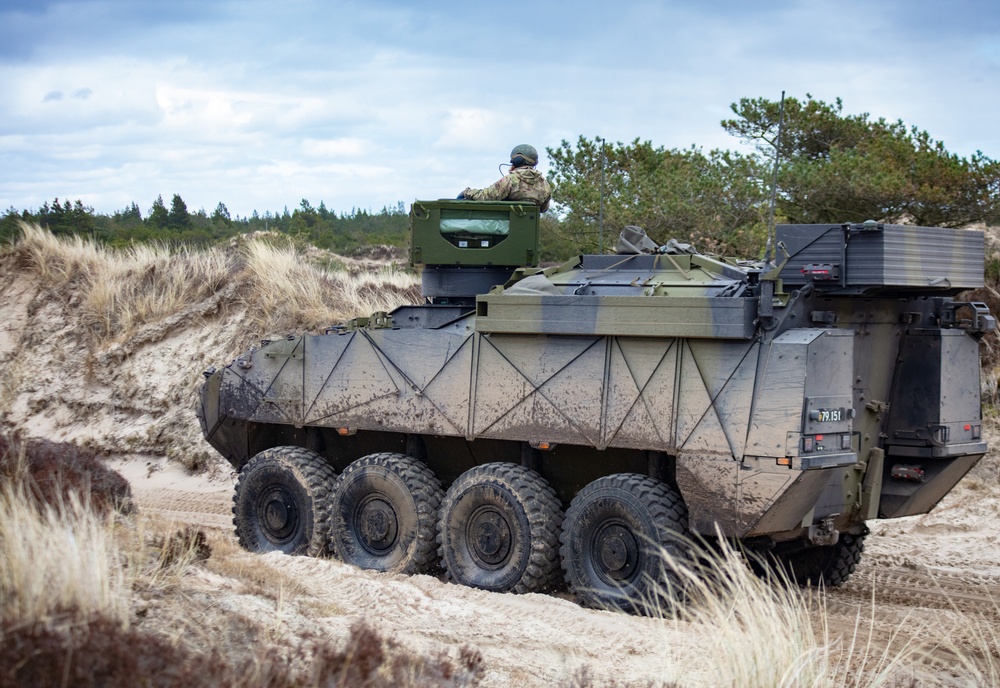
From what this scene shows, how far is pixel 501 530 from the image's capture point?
28.3 ft

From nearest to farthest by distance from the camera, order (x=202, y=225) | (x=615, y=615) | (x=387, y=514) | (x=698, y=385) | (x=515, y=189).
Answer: (x=615, y=615) → (x=698, y=385) → (x=387, y=514) → (x=515, y=189) → (x=202, y=225)

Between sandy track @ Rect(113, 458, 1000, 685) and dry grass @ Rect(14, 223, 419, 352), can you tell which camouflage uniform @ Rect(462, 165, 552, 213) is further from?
dry grass @ Rect(14, 223, 419, 352)

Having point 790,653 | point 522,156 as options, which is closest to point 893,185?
point 522,156

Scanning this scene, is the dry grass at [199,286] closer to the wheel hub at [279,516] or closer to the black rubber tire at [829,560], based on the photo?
the wheel hub at [279,516]

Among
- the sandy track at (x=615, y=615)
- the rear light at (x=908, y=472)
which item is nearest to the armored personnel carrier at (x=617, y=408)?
the rear light at (x=908, y=472)

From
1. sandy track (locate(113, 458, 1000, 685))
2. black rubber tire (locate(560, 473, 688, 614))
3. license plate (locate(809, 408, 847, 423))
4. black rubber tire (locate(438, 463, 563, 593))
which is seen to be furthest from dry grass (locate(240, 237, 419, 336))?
license plate (locate(809, 408, 847, 423))

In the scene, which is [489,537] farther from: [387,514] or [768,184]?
[768,184]

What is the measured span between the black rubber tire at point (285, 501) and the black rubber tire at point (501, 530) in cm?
139

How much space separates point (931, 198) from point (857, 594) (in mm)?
8991

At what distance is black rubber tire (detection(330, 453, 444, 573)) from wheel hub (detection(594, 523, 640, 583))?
5.43 ft

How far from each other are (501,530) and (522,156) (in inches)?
143

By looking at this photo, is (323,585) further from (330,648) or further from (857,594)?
(857,594)

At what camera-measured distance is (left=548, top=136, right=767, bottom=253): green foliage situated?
17469 millimetres

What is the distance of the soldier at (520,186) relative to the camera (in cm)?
1029
